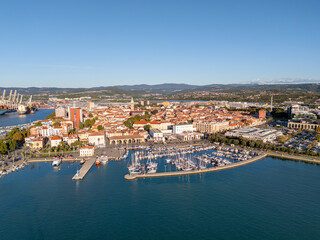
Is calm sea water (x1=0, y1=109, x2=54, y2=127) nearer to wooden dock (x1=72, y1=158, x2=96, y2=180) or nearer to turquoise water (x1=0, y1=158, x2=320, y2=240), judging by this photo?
wooden dock (x1=72, y1=158, x2=96, y2=180)

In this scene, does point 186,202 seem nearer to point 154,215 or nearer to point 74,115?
point 154,215

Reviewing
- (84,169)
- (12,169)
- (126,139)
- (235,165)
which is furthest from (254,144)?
(12,169)

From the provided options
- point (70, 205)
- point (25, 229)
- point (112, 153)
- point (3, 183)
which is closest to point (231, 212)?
point (70, 205)

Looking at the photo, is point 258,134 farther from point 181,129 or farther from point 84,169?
point 84,169

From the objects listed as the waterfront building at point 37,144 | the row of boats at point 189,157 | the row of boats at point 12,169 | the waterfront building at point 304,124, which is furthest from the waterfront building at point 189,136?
the row of boats at point 12,169

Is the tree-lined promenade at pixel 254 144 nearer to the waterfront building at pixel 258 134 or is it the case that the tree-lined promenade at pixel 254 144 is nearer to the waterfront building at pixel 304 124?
the waterfront building at pixel 258 134

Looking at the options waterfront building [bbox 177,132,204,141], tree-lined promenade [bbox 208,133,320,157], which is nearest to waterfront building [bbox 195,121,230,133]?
waterfront building [bbox 177,132,204,141]
